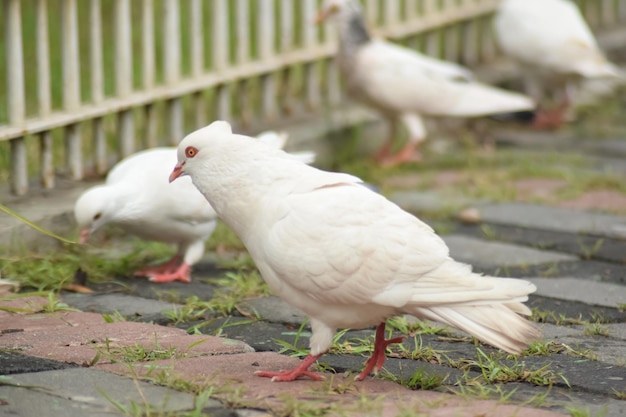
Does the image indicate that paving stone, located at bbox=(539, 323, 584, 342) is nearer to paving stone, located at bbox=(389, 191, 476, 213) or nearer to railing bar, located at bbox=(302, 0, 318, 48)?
paving stone, located at bbox=(389, 191, 476, 213)

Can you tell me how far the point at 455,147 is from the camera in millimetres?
7691

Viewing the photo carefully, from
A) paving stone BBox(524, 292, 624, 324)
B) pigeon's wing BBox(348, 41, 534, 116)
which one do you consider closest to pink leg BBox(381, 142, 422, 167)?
pigeon's wing BBox(348, 41, 534, 116)

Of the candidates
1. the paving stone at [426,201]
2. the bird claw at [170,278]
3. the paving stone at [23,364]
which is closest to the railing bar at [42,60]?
the bird claw at [170,278]

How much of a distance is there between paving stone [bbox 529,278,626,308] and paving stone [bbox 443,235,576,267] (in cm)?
32

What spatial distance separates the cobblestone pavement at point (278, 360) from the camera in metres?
2.93

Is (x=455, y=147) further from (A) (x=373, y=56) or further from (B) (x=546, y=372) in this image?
(B) (x=546, y=372)

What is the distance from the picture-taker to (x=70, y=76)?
5.27 meters

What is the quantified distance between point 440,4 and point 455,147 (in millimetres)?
1257

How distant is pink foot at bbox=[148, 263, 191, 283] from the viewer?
4.62 m

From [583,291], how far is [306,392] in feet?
5.40

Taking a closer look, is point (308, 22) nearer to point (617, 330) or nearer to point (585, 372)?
point (617, 330)

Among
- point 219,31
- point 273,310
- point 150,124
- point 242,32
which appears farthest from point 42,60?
point 273,310

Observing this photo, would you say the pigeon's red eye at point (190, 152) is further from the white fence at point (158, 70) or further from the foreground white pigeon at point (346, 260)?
the white fence at point (158, 70)

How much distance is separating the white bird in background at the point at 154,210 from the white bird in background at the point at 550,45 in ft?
12.8
